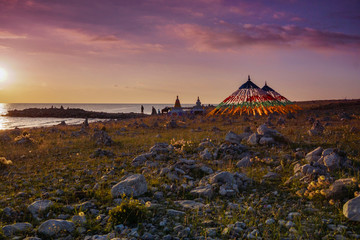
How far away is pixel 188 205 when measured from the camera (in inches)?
219

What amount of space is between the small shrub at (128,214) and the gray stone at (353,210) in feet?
12.9

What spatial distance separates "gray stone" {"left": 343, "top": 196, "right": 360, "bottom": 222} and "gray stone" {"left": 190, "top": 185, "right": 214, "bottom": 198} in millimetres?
2821

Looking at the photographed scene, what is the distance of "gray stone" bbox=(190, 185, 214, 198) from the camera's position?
19.8 feet

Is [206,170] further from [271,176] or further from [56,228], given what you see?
[56,228]

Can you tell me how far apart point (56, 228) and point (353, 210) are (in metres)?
5.53

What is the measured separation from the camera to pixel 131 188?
6.02m

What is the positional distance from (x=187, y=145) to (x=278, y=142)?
175 inches

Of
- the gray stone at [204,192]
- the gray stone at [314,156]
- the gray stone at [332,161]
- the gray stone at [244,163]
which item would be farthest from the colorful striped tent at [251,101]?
the gray stone at [204,192]

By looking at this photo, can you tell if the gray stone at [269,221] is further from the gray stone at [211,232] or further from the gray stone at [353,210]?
the gray stone at [353,210]

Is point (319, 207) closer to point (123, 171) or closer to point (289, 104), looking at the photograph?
point (123, 171)

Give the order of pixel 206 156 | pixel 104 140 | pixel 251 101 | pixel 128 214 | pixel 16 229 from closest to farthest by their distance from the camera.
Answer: pixel 16 229
pixel 128 214
pixel 206 156
pixel 104 140
pixel 251 101

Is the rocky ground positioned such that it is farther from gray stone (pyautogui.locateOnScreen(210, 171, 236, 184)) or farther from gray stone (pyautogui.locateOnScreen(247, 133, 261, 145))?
gray stone (pyautogui.locateOnScreen(247, 133, 261, 145))

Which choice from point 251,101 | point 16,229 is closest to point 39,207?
point 16,229

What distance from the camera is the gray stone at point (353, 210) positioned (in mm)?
4383
